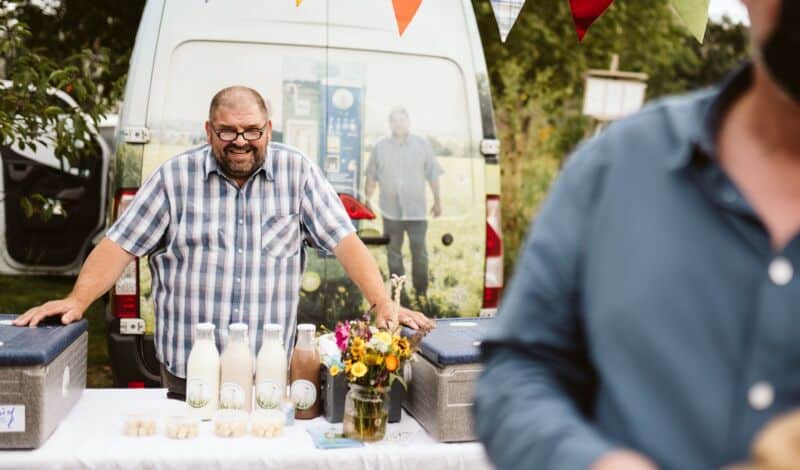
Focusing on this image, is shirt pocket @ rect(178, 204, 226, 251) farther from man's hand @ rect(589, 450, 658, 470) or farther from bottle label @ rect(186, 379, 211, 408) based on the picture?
man's hand @ rect(589, 450, 658, 470)

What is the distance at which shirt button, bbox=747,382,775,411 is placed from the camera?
865 millimetres

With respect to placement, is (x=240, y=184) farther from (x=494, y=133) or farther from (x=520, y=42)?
(x=520, y=42)

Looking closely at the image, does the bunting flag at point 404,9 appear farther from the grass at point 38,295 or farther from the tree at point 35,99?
the grass at point 38,295

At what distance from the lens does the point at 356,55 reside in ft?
13.9

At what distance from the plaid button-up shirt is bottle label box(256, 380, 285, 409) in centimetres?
67

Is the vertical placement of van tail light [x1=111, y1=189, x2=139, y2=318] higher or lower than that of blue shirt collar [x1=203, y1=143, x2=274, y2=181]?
lower

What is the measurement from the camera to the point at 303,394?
105 inches

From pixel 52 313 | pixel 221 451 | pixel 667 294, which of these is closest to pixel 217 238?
pixel 52 313

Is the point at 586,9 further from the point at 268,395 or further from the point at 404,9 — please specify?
the point at 268,395

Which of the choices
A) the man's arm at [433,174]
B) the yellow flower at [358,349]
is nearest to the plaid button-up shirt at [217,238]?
the yellow flower at [358,349]

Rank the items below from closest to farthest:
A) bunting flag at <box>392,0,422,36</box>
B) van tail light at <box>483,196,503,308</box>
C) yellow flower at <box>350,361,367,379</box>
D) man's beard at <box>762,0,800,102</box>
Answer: man's beard at <box>762,0,800,102</box>
yellow flower at <box>350,361,367,379</box>
bunting flag at <box>392,0,422,36</box>
van tail light at <box>483,196,503,308</box>

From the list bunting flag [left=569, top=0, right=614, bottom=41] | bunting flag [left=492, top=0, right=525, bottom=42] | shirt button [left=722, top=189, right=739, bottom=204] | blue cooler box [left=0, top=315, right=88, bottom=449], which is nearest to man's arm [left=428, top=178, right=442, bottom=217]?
bunting flag [left=492, top=0, right=525, bottom=42]

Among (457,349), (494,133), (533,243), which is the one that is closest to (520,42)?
(494,133)

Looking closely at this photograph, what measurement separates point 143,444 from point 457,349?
81 cm
